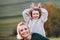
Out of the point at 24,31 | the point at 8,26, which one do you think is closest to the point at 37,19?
the point at 24,31

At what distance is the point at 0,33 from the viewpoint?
4.53ft

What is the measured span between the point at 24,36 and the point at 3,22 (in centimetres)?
22

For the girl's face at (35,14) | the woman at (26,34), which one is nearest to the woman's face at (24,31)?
the woman at (26,34)

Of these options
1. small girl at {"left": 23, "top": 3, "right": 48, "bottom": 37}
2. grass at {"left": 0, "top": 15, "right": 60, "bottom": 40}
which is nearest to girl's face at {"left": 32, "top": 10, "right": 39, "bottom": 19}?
small girl at {"left": 23, "top": 3, "right": 48, "bottom": 37}

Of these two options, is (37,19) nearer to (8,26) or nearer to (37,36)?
(37,36)

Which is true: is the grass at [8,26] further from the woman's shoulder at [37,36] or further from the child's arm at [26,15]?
the woman's shoulder at [37,36]

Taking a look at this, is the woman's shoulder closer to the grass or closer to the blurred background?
the blurred background

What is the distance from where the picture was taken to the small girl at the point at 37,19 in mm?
1312

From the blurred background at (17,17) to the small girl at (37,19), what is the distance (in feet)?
0.11

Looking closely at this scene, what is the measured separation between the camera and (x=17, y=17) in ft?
4.45

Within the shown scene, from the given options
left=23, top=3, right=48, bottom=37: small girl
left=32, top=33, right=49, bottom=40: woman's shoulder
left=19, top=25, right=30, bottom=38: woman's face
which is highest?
left=23, top=3, right=48, bottom=37: small girl

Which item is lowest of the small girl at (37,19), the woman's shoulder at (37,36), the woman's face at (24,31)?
the woman's shoulder at (37,36)

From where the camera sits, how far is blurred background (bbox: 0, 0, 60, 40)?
4.31ft

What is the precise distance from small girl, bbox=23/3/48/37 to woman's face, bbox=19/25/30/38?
0.04 m
